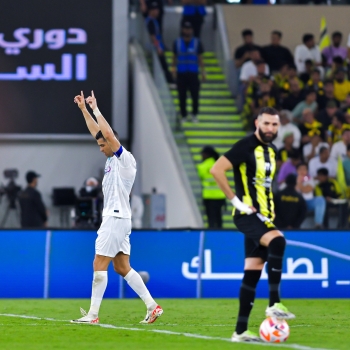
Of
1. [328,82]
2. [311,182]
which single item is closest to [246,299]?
[311,182]

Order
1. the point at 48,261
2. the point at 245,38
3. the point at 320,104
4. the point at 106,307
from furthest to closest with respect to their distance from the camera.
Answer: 1. the point at 245,38
2. the point at 320,104
3. the point at 48,261
4. the point at 106,307

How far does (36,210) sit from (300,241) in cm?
590

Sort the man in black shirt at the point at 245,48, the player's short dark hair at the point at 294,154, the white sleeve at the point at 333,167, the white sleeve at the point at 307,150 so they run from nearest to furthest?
the player's short dark hair at the point at 294,154
the white sleeve at the point at 333,167
the white sleeve at the point at 307,150
the man in black shirt at the point at 245,48

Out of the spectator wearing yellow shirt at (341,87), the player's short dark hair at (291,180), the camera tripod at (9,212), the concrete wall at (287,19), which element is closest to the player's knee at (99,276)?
the player's short dark hair at (291,180)

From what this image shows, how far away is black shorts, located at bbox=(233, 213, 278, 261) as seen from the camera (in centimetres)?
930

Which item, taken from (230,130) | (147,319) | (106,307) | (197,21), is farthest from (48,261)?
(197,21)

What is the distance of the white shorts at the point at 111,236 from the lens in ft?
36.8

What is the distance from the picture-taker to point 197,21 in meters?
25.2

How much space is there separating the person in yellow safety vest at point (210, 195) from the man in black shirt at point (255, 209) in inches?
395

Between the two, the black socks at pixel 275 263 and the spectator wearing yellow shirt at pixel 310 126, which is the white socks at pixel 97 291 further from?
the spectator wearing yellow shirt at pixel 310 126

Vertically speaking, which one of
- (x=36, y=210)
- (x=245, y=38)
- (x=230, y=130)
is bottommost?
(x=36, y=210)

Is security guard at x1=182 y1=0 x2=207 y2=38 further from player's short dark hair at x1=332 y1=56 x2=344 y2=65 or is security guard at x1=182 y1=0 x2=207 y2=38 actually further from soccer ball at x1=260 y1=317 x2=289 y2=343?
soccer ball at x1=260 y1=317 x2=289 y2=343

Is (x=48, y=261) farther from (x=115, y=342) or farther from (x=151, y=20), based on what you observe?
(x=151, y=20)

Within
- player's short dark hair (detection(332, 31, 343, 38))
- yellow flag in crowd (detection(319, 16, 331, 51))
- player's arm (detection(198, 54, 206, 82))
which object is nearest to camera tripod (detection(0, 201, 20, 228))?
player's arm (detection(198, 54, 206, 82))
